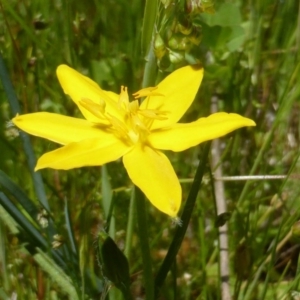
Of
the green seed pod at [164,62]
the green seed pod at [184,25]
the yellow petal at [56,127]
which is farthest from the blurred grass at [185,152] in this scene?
the green seed pod at [184,25]

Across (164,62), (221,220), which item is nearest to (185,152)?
(221,220)

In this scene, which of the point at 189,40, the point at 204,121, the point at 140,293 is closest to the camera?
the point at 204,121

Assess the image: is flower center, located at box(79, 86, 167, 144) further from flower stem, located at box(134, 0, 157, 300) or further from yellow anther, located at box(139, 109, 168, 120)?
flower stem, located at box(134, 0, 157, 300)

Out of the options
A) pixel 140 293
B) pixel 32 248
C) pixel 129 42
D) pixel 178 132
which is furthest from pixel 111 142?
pixel 129 42

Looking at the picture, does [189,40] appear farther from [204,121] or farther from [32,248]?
[32,248]

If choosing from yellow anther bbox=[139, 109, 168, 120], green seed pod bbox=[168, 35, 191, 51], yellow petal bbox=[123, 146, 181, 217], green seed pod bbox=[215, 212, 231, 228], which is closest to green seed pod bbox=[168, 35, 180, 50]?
green seed pod bbox=[168, 35, 191, 51]

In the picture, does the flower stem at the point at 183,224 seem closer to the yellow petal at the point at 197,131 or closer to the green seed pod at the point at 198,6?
the yellow petal at the point at 197,131
